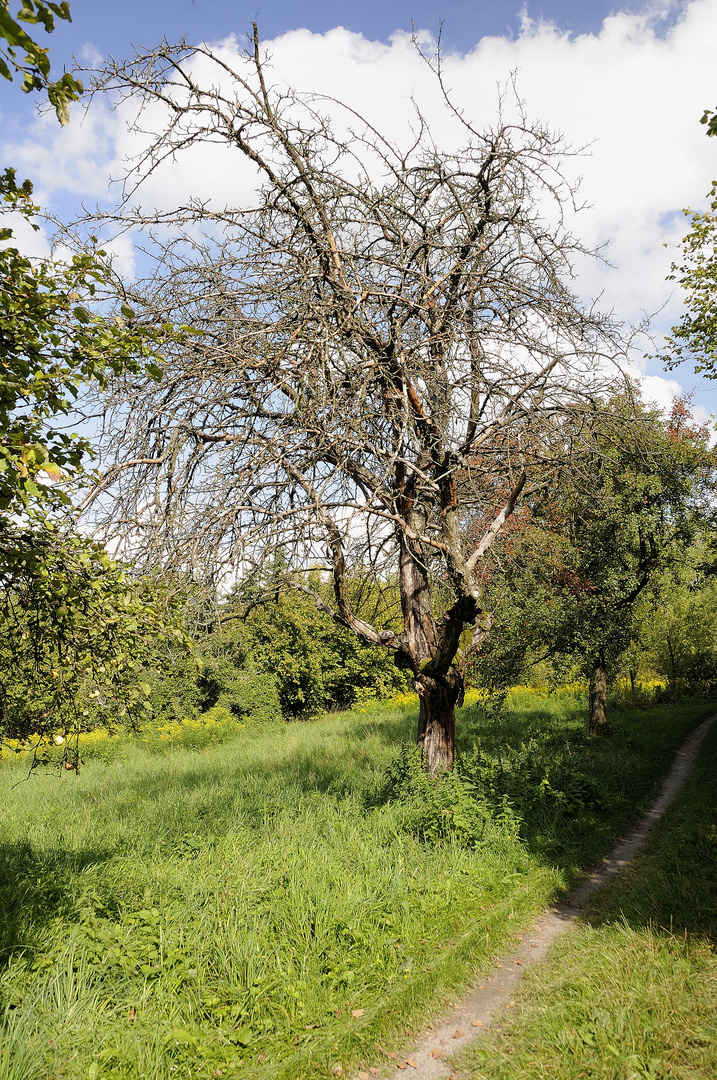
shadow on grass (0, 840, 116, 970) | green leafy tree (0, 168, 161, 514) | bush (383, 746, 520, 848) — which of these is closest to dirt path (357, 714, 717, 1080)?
bush (383, 746, 520, 848)

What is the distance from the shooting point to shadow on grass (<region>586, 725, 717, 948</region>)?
5293 mm

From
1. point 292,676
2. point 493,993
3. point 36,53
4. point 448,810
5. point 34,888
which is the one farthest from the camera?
point 292,676

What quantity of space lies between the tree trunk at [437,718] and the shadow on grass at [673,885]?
97.0 inches

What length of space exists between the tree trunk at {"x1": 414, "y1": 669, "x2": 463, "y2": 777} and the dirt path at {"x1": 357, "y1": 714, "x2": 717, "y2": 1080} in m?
2.21

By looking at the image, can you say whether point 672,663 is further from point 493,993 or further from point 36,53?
point 36,53

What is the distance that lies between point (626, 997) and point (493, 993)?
39.4 inches

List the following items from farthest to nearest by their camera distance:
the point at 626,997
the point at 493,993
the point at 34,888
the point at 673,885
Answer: the point at 673,885 < the point at 34,888 < the point at 493,993 < the point at 626,997

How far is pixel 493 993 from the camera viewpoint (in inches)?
183

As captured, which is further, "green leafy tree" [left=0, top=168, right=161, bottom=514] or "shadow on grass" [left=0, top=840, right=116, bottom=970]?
"shadow on grass" [left=0, top=840, right=116, bottom=970]

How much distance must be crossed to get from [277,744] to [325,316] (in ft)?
38.7

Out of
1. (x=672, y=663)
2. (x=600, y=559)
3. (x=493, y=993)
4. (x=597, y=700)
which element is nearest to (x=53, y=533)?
(x=493, y=993)

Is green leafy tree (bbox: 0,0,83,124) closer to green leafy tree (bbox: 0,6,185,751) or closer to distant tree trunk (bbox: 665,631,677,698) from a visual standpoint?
green leafy tree (bbox: 0,6,185,751)

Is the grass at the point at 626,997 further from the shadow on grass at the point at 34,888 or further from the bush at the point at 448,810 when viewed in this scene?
the shadow on grass at the point at 34,888

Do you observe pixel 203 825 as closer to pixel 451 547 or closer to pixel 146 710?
pixel 146 710
